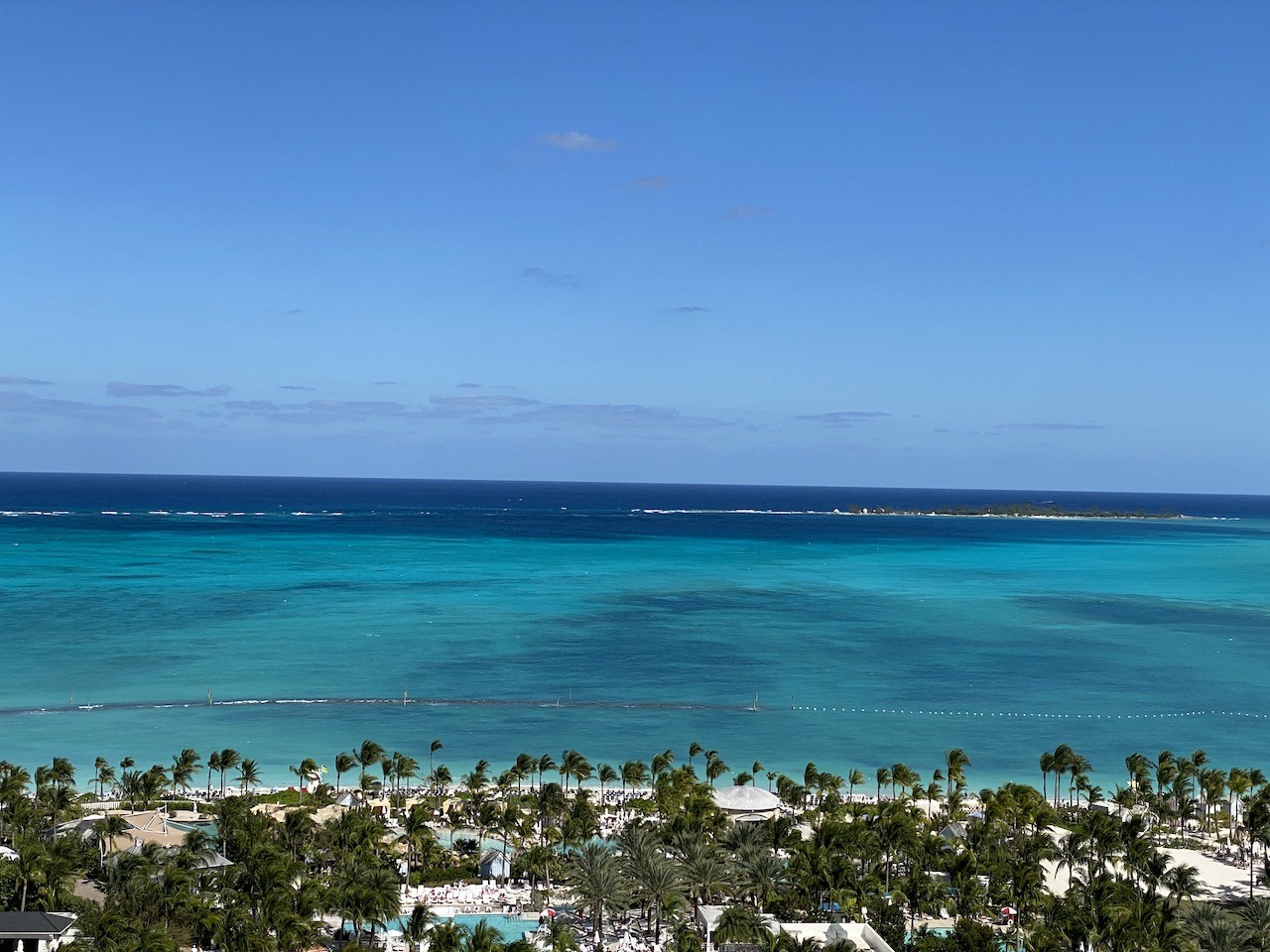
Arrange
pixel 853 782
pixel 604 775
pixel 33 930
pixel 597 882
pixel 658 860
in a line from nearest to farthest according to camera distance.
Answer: pixel 33 930, pixel 597 882, pixel 658 860, pixel 604 775, pixel 853 782

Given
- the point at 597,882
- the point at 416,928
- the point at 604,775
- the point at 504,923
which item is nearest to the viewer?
the point at 416,928

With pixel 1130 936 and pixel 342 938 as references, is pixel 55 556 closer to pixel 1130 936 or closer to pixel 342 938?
pixel 342 938

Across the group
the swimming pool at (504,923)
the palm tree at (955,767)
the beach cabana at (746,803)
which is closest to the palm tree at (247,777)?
the swimming pool at (504,923)

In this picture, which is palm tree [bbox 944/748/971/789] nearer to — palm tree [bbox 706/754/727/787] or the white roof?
the white roof

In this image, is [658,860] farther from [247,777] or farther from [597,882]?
[247,777]

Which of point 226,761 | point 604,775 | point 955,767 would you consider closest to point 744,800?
point 604,775

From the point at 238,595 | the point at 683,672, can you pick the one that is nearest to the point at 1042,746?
the point at 683,672

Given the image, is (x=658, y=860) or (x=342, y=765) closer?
(x=658, y=860)

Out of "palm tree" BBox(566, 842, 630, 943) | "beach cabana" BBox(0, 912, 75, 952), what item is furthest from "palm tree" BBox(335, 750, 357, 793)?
"beach cabana" BBox(0, 912, 75, 952)
